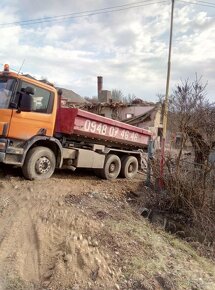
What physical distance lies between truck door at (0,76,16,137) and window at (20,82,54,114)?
44cm

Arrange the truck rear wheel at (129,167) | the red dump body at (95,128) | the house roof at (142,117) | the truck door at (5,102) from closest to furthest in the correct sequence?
the truck door at (5,102), the red dump body at (95,128), the truck rear wheel at (129,167), the house roof at (142,117)

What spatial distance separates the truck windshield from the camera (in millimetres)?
8230

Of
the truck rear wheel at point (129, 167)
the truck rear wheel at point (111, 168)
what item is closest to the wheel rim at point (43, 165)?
the truck rear wheel at point (111, 168)

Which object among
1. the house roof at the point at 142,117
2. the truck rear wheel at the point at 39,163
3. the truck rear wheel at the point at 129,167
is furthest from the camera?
the house roof at the point at 142,117

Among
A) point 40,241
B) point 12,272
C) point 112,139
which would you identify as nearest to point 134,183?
point 112,139

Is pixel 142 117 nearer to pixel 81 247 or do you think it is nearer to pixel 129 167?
pixel 129 167

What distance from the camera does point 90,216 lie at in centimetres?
726

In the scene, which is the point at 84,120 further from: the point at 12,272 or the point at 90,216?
the point at 12,272

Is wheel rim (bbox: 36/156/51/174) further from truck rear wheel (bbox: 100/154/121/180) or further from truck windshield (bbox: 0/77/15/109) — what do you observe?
truck rear wheel (bbox: 100/154/121/180)

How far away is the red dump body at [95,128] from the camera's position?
9.48m

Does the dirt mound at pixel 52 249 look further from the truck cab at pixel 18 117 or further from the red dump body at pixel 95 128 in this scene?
the red dump body at pixel 95 128

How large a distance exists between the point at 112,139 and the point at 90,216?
4334 millimetres

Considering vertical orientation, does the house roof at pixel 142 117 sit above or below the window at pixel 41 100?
above

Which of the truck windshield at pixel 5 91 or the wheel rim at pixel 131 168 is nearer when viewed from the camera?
the truck windshield at pixel 5 91
